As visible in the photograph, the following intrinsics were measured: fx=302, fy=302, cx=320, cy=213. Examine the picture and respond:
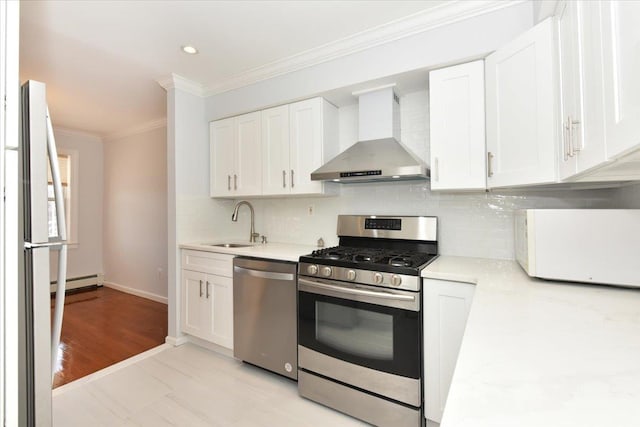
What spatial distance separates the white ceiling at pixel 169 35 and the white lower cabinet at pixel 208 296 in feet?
5.58

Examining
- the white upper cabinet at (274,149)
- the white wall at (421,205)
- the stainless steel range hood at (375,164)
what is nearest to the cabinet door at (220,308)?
the white wall at (421,205)

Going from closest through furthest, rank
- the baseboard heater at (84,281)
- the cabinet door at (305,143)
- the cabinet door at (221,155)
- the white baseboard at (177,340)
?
the cabinet door at (305,143) → the white baseboard at (177,340) → the cabinet door at (221,155) → the baseboard heater at (84,281)

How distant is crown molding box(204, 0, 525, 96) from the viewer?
183cm

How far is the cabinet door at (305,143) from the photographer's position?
8.40 feet

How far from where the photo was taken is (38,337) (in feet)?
3.87

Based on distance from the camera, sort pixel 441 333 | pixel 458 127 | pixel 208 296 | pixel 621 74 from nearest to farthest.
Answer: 1. pixel 621 74
2. pixel 441 333
3. pixel 458 127
4. pixel 208 296

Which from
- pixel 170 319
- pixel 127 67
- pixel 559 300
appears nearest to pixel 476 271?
pixel 559 300

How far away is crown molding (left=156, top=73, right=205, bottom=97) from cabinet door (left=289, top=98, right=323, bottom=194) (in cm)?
114

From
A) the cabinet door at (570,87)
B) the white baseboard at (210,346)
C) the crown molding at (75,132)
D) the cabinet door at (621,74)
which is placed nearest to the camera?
the cabinet door at (621,74)

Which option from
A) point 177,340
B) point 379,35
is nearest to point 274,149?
point 379,35

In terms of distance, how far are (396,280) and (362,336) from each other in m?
0.44

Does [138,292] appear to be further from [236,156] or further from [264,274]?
[264,274]

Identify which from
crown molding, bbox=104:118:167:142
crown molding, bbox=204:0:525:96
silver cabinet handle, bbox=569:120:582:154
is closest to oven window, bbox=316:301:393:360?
silver cabinet handle, bbox=569:120:582:154

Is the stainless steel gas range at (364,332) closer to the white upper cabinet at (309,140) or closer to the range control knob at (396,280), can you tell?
the range control knob at (396,280)
